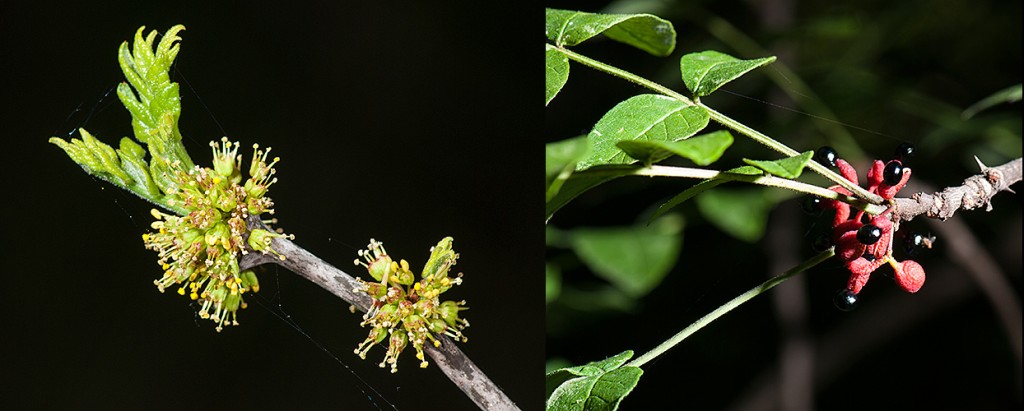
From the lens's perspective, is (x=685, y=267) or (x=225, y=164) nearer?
(x=225, y=164)

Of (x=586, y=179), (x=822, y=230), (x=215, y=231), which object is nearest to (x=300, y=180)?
(x=215, y=231)

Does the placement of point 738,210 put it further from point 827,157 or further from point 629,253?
point 827,157

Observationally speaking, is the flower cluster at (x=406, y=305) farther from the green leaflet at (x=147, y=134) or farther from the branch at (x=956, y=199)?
the branch at (x=956, y=199)

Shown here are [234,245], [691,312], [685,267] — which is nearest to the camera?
[234,245]

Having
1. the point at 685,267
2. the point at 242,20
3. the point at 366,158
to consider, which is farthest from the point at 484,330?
the point at 685,267

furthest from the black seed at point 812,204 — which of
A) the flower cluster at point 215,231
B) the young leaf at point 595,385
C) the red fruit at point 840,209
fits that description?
the flower cluster at point 215,231

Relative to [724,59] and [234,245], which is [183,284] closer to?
[234,245]
